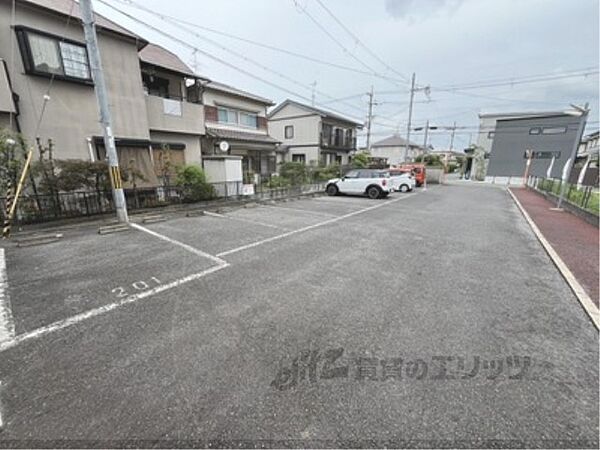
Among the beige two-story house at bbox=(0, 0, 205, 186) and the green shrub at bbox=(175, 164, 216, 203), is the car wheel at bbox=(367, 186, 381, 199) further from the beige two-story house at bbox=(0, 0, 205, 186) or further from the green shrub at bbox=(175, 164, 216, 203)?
the beige two-story house at bbox=(0, 0, 205, 186)

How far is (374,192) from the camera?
1405 cm

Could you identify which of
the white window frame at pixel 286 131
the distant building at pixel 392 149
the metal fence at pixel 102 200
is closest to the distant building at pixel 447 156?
the distant building at pixel 392 149

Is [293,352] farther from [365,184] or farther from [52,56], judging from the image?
[365,184]

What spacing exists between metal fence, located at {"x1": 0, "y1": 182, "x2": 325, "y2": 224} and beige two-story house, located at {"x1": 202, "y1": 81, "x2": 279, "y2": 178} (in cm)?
294

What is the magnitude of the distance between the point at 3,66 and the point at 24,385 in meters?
8.55

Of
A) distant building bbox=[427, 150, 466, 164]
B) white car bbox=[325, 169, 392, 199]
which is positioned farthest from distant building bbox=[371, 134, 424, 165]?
white car bbox=[325, 169, 392, 199]

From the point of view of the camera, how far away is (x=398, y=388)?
2115 millimetres

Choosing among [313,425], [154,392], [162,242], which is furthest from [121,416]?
[162,242]

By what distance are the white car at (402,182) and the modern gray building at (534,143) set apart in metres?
20.3

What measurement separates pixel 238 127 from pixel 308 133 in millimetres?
8061

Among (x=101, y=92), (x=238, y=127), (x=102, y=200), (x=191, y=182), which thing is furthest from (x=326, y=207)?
(x=238, y=127)

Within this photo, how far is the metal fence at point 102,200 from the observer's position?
258 inches

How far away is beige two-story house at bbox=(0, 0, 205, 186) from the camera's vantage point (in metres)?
7.05

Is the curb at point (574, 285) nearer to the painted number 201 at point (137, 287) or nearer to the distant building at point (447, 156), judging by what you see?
the painted number 201 at point (137, 287)
